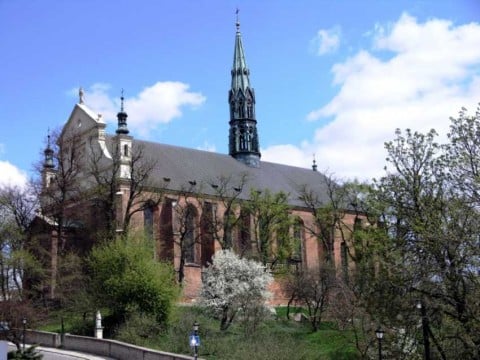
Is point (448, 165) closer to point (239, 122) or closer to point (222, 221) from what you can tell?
point (222, 221)

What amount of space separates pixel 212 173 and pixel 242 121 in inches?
361

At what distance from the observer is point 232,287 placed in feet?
150

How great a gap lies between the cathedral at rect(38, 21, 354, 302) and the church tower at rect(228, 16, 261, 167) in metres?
0.10

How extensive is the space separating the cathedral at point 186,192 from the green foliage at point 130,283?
20.8 ft

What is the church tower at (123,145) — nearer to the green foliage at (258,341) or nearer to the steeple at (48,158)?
the steeple at (48,158)

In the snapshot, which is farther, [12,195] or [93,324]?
[12,195]

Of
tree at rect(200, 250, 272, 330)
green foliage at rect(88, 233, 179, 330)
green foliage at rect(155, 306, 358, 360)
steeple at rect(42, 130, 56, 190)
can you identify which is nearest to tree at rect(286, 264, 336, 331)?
green foliage at rect(155, 306, 358, 360)

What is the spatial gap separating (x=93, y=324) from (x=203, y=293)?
25.8ft

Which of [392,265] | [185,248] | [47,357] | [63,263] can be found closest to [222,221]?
[185,248]

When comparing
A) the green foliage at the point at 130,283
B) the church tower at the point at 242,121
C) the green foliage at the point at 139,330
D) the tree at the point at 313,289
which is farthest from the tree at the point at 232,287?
the church tower at the point at 242,121

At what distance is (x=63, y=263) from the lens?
147 ft

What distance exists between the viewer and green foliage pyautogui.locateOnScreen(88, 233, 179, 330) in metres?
38.5

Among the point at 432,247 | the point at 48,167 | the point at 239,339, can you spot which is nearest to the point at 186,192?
the point at 48,167

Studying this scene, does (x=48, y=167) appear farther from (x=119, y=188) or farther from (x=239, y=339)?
(x=239, y=339)
